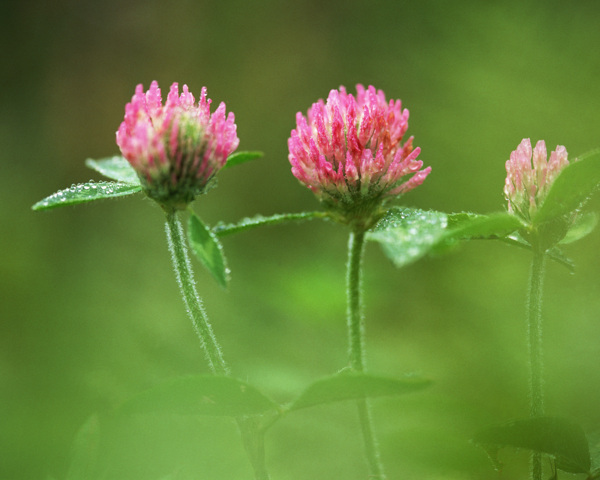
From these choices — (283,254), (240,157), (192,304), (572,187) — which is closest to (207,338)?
(192,304)

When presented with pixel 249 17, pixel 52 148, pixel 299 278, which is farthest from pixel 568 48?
pixel 52 148

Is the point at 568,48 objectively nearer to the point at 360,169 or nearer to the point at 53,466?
the point at 360,169

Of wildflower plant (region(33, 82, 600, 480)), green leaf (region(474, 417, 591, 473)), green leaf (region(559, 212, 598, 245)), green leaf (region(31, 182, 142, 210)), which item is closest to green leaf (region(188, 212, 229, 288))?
wildflower plant (region(33, 82, 600, 480))

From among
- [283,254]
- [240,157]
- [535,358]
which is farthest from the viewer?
[283,254]

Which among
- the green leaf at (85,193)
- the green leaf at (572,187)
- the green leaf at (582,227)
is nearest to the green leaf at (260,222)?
the green leaf at (85,193)

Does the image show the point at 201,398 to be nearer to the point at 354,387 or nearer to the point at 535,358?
the point at 354,387

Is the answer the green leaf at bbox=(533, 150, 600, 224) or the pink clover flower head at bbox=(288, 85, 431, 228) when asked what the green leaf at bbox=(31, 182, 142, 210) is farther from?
the green leaf at bbox=(533, 150, 600, 224)
